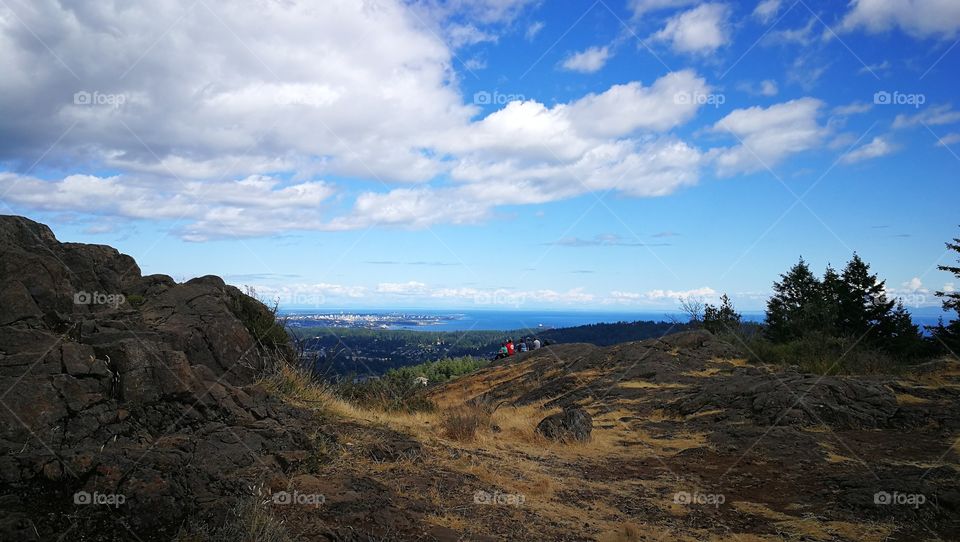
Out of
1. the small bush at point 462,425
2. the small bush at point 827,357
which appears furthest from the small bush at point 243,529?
the small bush at point 827,357

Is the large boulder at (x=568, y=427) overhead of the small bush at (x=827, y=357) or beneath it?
beneath

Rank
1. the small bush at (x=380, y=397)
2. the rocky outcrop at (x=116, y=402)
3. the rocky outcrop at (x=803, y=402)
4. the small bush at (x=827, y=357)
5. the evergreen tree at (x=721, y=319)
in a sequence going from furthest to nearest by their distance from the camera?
the evergreen tree at (x=721, y=319) < the small bush at (x=827, y=357) < the small bush at (x=380, y=397) < the rocky outcrop at (x=803, y=402) < the rocky outcrop at (x=116, y=402)

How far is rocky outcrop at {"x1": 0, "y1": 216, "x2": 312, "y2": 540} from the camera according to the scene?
422cm

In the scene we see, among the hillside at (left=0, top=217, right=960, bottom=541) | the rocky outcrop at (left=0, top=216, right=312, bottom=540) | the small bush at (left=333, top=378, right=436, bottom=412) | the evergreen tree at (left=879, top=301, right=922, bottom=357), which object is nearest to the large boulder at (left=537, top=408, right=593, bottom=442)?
the hillside at (left=0, top=217, right=960, bottom=541)

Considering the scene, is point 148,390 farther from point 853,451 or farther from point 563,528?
point 853,451

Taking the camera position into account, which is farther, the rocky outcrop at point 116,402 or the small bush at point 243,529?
the small bush at point 243,529

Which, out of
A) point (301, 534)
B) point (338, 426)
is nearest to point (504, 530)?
point (301, 534)

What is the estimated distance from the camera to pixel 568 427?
40.9ft

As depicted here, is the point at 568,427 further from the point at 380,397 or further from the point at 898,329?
the point at 898,329

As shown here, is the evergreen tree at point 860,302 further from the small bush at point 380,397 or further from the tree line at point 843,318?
the small bush at point 380,397

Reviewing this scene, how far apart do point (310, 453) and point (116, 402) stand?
230 cm

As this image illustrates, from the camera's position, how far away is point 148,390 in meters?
6.39

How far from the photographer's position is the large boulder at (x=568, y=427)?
12.2 metres

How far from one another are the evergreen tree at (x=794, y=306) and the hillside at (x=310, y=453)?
2073 cm
